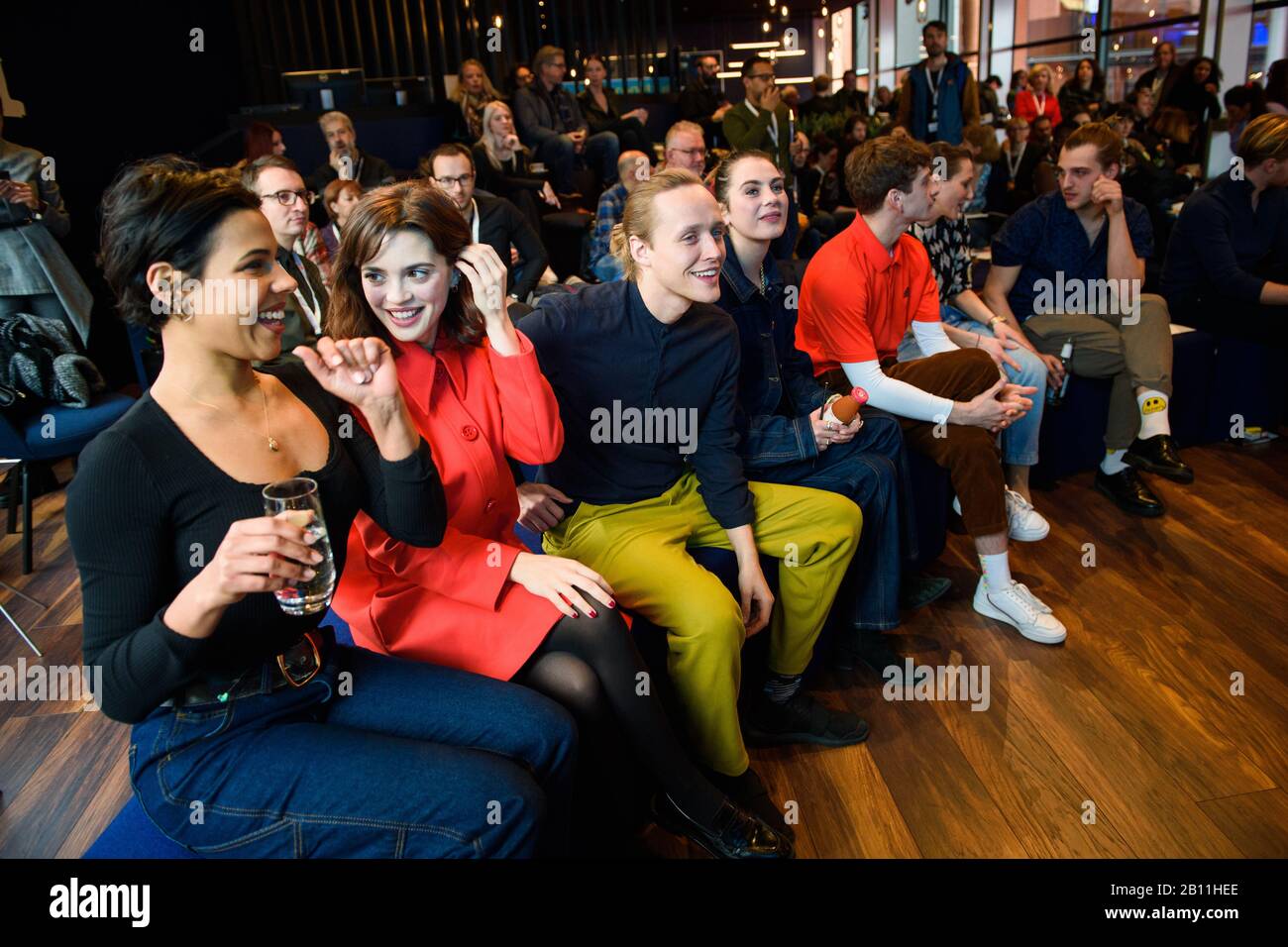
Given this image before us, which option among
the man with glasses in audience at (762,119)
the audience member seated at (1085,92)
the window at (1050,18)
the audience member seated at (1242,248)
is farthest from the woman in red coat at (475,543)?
the window at (1050,18)

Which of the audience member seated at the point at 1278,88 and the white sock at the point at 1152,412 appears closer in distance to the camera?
the white sock at the point at 1152,412

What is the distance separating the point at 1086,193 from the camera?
3.40 metres

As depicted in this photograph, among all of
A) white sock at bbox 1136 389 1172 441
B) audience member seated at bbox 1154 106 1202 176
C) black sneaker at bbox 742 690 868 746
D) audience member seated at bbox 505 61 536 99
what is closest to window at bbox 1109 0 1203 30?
audience member seated at bbox 1154 106 1202 176

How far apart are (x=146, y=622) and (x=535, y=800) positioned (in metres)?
0.57

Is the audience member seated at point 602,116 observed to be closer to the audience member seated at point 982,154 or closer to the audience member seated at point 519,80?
the audience member seated at point 519,80

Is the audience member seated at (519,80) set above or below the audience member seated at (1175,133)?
above

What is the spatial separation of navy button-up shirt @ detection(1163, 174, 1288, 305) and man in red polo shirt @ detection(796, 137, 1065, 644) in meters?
1.50

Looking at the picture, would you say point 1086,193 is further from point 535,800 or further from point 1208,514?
point 535,800

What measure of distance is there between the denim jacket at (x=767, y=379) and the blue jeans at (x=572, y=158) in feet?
14.5

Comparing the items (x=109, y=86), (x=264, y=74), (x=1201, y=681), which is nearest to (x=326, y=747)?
(x=1201, y=681)

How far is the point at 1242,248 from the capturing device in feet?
12.6

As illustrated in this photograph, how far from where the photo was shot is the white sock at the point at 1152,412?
3463mm

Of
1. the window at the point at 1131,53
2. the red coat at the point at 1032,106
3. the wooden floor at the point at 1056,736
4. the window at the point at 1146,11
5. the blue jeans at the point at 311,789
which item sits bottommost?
the wooden floor at the point at 1056,736


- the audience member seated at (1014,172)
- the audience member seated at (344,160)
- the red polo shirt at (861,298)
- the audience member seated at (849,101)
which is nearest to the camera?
the red polo shirt at (861,298)
